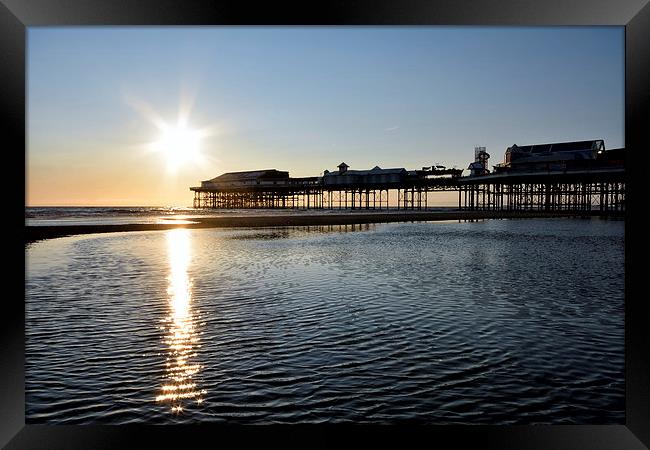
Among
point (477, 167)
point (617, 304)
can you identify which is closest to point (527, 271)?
point (617, 304)

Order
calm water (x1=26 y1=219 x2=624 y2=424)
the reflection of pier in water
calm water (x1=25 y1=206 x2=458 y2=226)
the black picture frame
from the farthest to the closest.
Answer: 1. calm water (x1=25 y1=206 x2=458 y2=226)
2. the reflection of pier in water
3. calm water (x1=26 y1=219 x2=624 y2=424)
4. the black picture frame

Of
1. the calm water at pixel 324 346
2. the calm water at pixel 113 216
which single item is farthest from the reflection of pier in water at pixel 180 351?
the calm water at pixel 113 216

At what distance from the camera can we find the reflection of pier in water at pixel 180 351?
4625mm

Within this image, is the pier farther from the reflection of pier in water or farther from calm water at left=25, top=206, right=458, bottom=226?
the reflection of pier in water

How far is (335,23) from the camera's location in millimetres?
3943

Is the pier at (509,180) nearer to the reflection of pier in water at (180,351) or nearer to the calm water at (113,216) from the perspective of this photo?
the calm water at (113,216)

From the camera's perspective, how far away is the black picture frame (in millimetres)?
3393

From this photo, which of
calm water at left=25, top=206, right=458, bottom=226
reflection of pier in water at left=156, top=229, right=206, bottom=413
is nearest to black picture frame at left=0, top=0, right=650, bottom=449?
reflection of pier in water at left=156, top=229, right=206, bottom=413

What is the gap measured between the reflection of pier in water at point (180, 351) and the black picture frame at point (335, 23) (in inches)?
46.2

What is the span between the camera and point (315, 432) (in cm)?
347

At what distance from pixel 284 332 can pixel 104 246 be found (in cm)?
1647

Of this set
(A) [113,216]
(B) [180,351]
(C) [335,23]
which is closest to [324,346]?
(B) [180,351]

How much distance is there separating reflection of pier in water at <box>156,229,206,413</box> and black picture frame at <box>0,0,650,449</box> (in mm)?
1173

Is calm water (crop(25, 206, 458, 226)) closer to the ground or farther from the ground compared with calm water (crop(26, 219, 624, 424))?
farther from the ground
